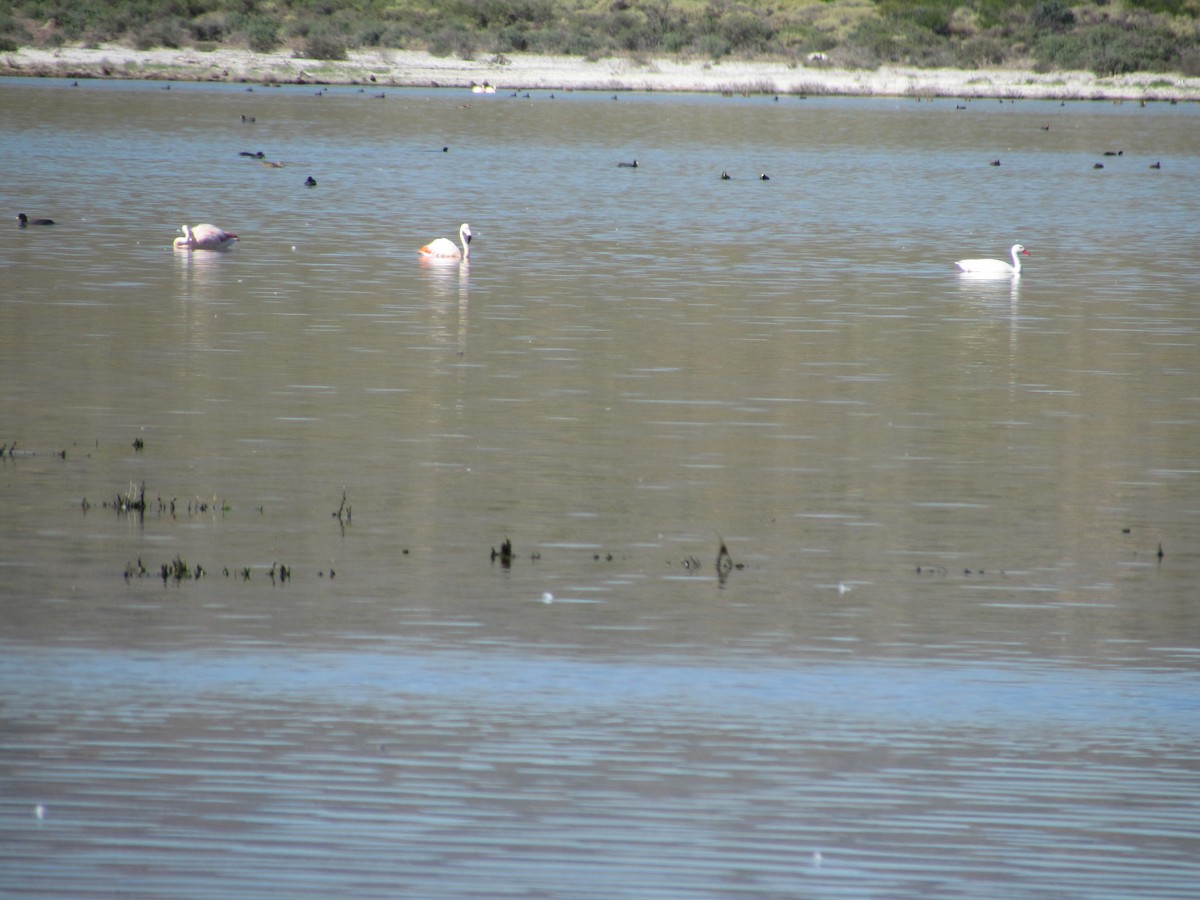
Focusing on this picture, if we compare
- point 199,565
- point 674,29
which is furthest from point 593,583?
point 674,29

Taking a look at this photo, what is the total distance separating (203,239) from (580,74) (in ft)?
208

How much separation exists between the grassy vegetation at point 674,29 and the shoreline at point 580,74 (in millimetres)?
1497

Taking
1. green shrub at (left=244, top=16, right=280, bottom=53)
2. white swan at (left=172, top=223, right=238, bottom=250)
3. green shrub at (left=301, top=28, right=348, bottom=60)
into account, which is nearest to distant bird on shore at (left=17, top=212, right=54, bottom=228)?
white swan at (left=172, top=223, right=238, bottom=250)

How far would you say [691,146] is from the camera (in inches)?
2100

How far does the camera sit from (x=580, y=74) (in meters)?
87.8

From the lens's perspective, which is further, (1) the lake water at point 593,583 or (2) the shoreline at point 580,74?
(2) the shoreline at point 580,74

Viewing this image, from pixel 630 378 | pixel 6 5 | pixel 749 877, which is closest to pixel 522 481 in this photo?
pixel 630 378

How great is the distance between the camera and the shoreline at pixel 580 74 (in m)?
82.6

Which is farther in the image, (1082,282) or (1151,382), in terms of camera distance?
(1082,282)

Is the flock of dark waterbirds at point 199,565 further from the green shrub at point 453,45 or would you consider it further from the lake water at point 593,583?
the green shrub at point 453,45

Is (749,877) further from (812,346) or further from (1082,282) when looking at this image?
(1082,282)

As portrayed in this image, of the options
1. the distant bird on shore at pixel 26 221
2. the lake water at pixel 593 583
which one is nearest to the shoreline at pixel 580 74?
the distant bird on shore at pixel 26 221

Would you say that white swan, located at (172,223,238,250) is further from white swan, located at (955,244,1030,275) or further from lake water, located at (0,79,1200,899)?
white swan, located at (955,244,1030,275)

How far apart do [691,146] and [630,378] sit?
37924mm
